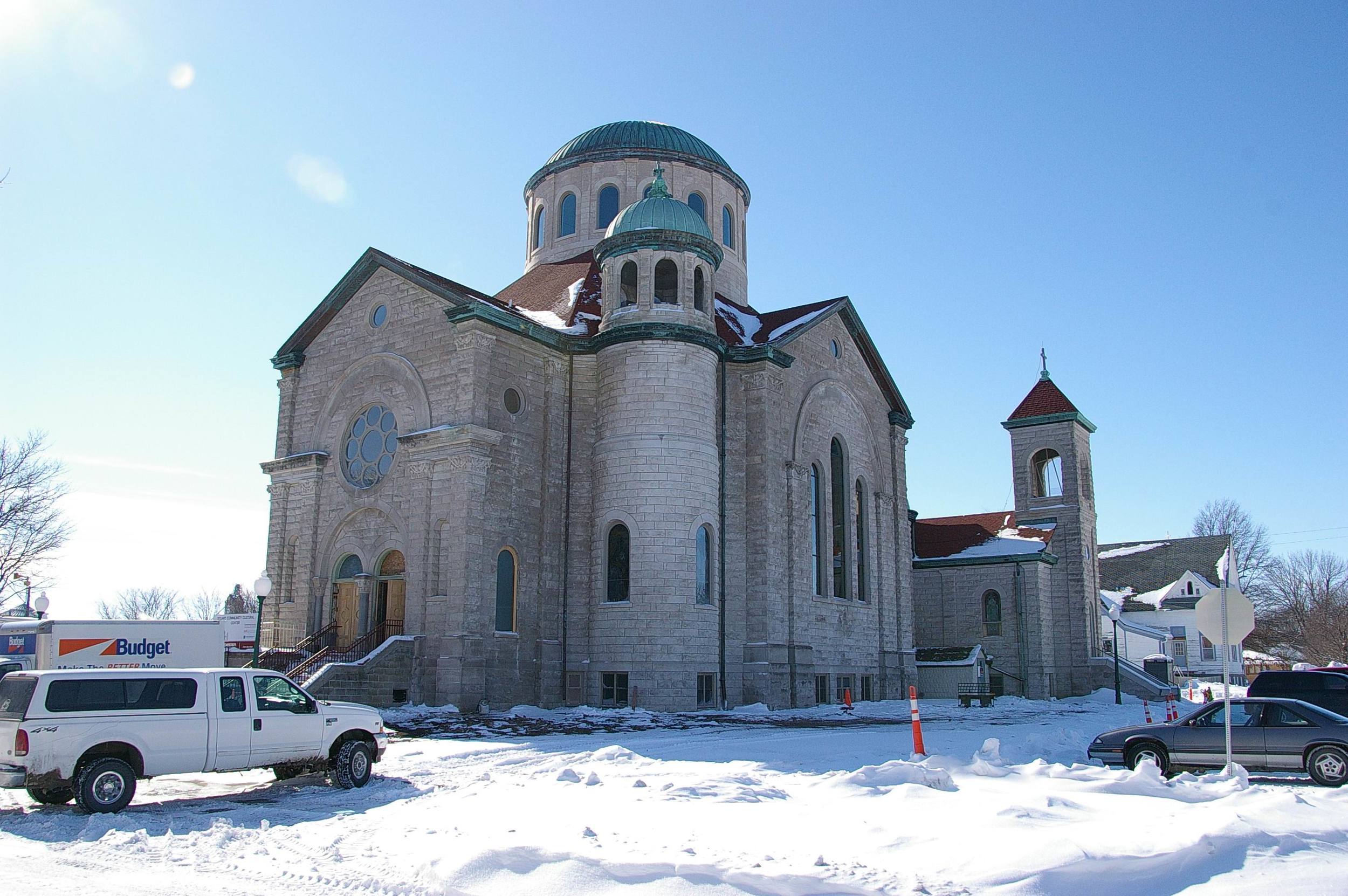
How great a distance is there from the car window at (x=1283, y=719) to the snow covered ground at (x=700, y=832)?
31.5 inches

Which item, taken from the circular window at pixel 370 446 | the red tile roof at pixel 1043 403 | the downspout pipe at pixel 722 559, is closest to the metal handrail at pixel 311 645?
the circular window at pixel 370 446

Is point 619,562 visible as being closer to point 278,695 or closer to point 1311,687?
point 278,695

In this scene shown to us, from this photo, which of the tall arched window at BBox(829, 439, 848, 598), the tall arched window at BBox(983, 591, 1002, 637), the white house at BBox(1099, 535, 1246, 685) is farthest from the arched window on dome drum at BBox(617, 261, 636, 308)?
the white house at BBox(1099, 535, 1246, 685)

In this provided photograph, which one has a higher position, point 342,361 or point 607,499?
point 342,361

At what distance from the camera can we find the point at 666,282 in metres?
33.0

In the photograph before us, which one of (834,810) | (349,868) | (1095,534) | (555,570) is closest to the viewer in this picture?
(349,868)

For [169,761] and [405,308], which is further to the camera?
[405,308]

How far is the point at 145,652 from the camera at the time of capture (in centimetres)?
2342

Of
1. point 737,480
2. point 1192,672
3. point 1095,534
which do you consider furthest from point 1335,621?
Answer: point 737,480

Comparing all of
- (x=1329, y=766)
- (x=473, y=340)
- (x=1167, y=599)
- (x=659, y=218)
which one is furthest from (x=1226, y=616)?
(x=1167, y=599)

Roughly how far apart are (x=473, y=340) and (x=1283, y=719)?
2024 cm

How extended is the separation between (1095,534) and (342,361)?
3587 cm

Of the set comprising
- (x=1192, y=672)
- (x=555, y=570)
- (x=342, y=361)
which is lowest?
(x=1192, y=672)

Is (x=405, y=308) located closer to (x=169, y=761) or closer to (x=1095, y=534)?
(x=169, y=761)
